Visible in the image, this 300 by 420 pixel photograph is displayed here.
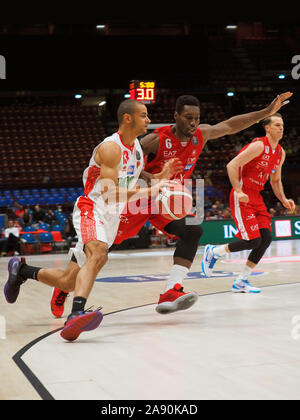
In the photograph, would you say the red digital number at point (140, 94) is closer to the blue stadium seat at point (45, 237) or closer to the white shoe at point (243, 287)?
the blue stadium seat at point (45, 237)

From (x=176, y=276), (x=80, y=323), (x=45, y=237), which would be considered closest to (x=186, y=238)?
(x=176, y=276)

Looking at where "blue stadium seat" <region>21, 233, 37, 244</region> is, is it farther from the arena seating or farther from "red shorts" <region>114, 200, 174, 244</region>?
"red shorts" <region>114, 200, 174, 244</region>

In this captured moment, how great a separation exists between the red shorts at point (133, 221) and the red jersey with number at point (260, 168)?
1.51m

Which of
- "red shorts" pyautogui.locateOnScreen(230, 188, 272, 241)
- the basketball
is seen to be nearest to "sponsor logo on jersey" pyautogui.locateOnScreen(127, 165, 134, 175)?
the basketball

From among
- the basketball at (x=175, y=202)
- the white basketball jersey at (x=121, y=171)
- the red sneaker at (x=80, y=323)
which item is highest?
the white basketball jersey at (x=121, y=171)

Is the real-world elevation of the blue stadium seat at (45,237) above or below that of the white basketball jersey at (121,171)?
below

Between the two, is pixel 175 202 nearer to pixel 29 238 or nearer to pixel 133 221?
pixel 133 221

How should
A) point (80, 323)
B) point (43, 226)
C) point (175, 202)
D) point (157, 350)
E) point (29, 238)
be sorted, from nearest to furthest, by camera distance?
1. point (157, 350)
2. point (80, 323)
3. point (175, 202)
4. point (29, 238)
5. point (43, 226)

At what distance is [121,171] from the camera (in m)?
3.83

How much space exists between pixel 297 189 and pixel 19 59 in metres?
11.3

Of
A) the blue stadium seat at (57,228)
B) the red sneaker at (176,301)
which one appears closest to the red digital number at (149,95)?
the blue stadium seat at (57,228)

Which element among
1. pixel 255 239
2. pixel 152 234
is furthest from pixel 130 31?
pixel 255 239

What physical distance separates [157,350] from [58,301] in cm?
133

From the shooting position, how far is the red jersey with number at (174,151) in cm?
443
